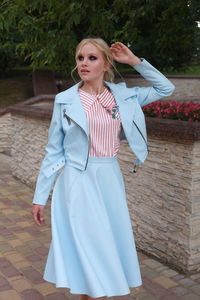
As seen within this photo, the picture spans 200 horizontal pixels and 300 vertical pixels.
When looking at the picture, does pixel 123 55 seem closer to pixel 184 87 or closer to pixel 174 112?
pixel 174 112

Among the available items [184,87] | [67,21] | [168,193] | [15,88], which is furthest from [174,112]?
[15,88]

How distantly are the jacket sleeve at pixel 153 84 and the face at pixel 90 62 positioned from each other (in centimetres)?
27

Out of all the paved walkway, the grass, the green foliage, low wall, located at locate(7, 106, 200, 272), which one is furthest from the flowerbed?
the grass

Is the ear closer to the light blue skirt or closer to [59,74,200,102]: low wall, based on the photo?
the light blue skirt

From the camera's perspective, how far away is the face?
2.74m

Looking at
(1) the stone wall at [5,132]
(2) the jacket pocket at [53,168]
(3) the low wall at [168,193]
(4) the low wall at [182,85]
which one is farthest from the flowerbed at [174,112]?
(1) the stone wall at [5,132]

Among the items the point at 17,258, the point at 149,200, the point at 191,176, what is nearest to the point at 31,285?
the point at 17,258

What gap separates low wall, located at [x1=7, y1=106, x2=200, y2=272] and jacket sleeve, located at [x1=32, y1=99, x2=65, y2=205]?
1.43m

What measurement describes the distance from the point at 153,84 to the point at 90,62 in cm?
47

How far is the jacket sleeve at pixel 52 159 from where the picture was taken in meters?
2.84

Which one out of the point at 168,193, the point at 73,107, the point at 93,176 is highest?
the point at 73,107

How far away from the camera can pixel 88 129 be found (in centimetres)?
277

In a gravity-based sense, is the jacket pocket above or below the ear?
below

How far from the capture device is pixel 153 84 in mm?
2943
